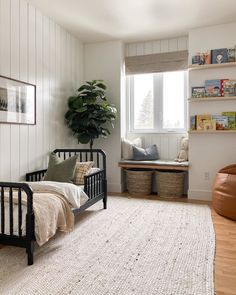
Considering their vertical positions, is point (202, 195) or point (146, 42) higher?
point (146, 42)

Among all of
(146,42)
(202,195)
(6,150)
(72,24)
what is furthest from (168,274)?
(146,42)

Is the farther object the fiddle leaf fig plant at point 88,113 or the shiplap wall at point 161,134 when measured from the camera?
the shiplap wall at point 161,134

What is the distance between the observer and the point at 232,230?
272 cm

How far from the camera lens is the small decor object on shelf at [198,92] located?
3834 mm

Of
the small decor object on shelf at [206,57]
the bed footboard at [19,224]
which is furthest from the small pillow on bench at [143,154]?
the bed footboard at [19,224]

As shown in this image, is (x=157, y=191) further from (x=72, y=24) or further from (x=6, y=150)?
(x=72, y=24)

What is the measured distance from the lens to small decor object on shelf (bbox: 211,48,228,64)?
370 centimetres

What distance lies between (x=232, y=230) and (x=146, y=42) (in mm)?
3239

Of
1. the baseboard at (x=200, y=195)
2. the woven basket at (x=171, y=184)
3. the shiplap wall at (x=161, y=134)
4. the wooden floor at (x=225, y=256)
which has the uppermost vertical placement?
the shiplap wall at (x=161, y=134)

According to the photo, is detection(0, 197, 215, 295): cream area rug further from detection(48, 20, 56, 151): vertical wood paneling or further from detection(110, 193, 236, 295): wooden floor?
detection(48, 20, 56, 151): vertical wood paneling

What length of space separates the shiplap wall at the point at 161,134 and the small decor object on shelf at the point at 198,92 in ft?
2.48

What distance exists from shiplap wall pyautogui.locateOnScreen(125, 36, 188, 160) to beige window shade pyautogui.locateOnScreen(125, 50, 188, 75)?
104 millimetres

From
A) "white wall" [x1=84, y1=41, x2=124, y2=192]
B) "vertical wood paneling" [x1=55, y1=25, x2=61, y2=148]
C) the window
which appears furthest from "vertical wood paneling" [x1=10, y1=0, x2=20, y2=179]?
the window

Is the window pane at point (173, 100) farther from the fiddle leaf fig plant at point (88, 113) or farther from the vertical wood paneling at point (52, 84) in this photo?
the vertical wood paneling at point (52, 84)
